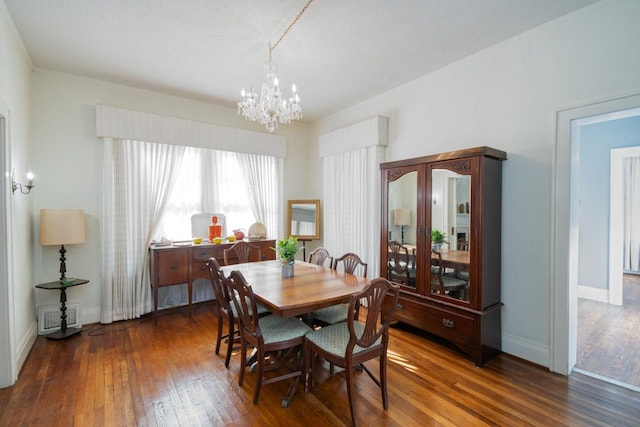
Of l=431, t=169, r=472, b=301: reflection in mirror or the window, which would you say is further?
the window

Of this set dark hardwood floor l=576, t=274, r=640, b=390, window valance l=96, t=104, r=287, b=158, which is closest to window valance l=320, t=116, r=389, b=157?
window valance l=96, t=104, r=287, b=158

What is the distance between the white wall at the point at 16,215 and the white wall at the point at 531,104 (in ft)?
13.3

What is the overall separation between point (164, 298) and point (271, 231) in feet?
6.02

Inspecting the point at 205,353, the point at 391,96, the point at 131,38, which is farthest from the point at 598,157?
the point at 131,38

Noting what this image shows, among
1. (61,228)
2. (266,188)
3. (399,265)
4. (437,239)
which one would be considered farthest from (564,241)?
(61,228)

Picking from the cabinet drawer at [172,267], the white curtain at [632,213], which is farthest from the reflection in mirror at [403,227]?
the white curtain at [632,213]

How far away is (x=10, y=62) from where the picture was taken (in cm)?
250

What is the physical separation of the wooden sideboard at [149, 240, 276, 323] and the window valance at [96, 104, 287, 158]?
1.44 m

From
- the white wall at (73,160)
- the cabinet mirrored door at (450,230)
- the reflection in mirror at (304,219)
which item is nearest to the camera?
the cabinet mirrored door at (450,230)

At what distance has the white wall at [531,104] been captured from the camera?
224 centimetres

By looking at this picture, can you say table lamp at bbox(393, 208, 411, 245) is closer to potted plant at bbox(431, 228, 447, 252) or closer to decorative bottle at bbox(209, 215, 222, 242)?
potted plant at bbox(431, 228, 447, 252)

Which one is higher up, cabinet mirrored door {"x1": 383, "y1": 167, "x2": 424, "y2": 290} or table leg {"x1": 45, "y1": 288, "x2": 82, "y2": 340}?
cabinet mirrored door {"x1": 383, "y1": 167, "x2": 424, "y2": 290}

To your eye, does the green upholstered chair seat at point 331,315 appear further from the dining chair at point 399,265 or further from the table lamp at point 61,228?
the table lamp at point 61,228

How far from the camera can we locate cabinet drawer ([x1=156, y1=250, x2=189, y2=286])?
362cm
